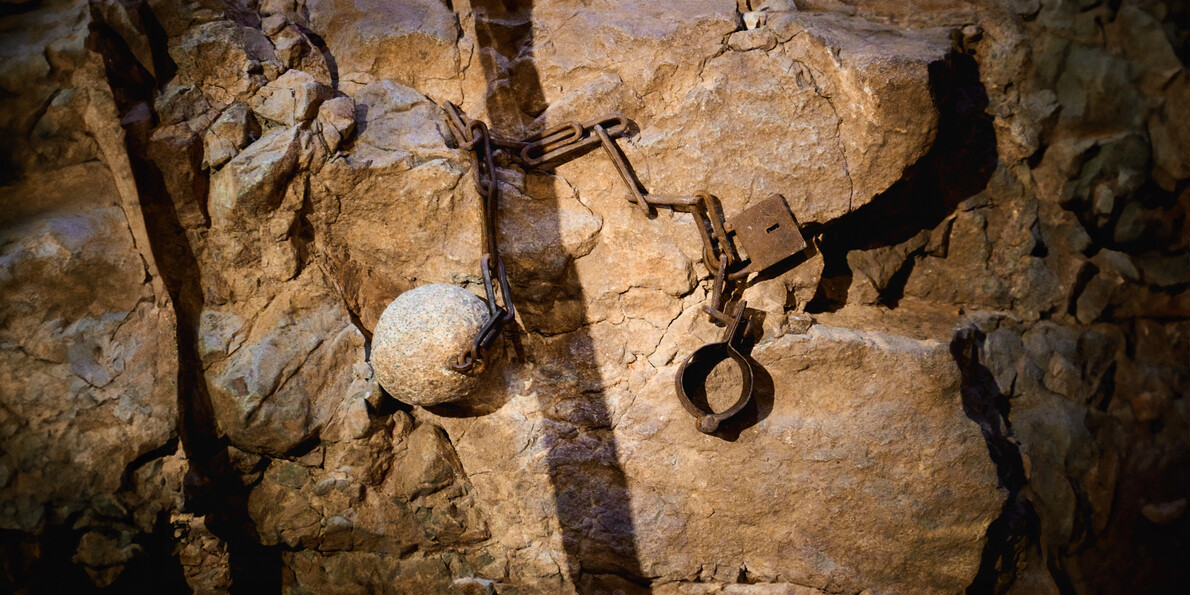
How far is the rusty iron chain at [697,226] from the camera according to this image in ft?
8.09

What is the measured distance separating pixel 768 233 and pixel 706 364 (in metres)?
0.59

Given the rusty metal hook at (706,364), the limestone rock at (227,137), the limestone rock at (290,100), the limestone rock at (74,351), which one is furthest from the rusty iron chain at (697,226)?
the limestone rock at (74,351)

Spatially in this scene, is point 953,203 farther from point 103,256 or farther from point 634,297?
point 103,256

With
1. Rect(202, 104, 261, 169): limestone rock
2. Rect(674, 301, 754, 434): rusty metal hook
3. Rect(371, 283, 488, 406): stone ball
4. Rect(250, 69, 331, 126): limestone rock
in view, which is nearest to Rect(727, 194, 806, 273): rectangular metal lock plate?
Rect(674, 301, 754, 434): rusty metal hook

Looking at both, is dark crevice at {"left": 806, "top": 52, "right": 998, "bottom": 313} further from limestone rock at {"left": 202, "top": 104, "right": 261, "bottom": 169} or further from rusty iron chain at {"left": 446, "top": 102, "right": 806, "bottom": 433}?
limestone rock at {"left": 202, "top": 104, "right": 261, "bottom": 169}

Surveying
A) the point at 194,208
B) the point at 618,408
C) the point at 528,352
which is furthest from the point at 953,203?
the point at 194,208

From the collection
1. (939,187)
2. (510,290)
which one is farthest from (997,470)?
(510,290)

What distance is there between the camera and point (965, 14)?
3.10m

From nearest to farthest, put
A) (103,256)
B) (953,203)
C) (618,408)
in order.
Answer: (103,256) → (618,408) → (953,203)

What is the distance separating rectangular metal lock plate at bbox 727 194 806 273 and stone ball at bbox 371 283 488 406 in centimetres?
110

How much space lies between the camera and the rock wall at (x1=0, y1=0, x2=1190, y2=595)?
2.42 m

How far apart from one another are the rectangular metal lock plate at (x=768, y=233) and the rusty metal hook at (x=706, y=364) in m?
0.24

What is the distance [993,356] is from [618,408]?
1777 mm

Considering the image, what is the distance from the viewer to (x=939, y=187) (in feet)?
10.0
